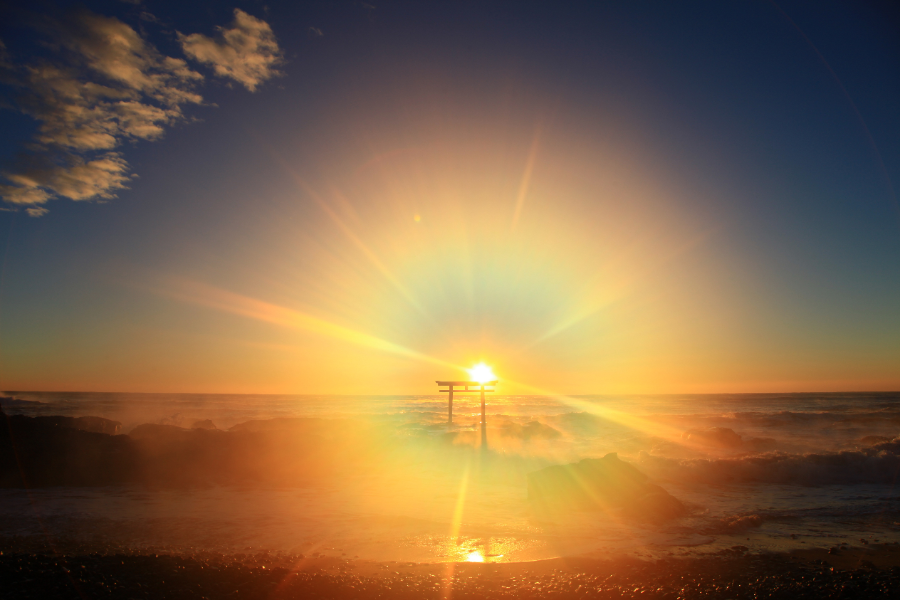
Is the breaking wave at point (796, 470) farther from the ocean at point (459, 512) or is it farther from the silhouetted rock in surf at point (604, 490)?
the silhouetted rock in surf at point (604, 490)

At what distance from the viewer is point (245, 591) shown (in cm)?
526

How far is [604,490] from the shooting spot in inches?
415

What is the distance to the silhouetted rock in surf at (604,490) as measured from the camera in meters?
9.48

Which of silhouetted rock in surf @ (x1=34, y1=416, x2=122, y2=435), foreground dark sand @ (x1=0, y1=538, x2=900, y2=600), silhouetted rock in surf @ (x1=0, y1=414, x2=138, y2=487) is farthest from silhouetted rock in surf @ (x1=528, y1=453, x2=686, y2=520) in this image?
silhouetted rock in surf @ (x1=34, y1=416, x2=122, y2=435)

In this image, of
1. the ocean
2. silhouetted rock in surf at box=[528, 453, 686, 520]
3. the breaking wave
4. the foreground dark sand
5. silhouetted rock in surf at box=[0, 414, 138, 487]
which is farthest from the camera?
the breaking wave

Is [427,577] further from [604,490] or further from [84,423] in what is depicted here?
[84,423]

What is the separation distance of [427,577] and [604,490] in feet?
20.6

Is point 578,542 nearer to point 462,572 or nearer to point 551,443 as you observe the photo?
point 462,572

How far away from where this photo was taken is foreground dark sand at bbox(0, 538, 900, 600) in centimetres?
526

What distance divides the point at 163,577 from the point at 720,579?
23.2 ft

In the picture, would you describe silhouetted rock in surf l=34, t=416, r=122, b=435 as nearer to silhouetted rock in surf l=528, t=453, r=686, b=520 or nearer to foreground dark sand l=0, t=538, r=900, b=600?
foreground dark sand l=0, t=538, r=900, b=600

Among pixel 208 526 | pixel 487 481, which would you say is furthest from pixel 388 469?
pixel 208 526

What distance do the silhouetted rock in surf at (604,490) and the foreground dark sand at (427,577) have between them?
2.82 meters

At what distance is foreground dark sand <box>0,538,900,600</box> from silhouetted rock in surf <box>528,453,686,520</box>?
9.25 feet
